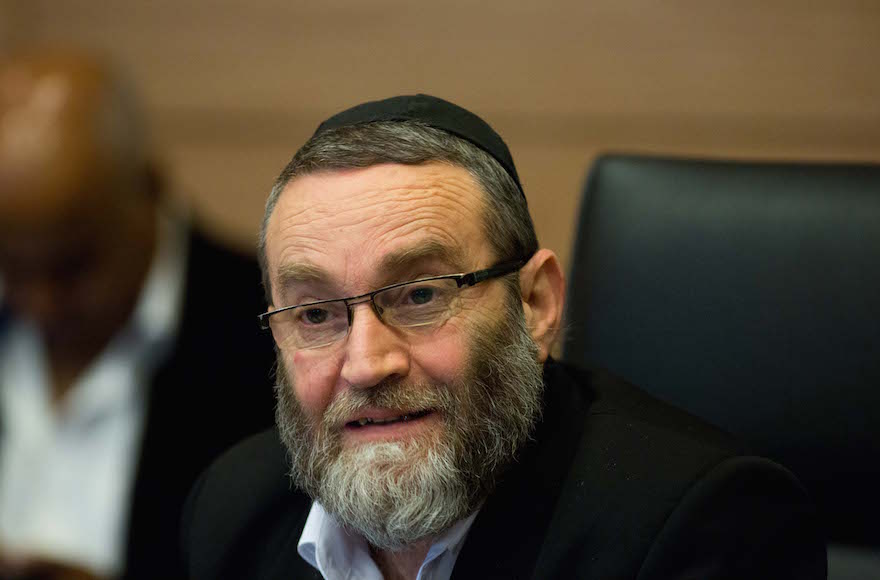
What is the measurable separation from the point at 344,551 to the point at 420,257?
0.43 metres

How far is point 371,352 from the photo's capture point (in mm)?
1209

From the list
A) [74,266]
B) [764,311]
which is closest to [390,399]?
[764,311]

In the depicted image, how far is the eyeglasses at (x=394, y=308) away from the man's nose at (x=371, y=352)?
0.01m

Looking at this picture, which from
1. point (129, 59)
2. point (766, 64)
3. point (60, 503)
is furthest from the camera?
point (129, 59)

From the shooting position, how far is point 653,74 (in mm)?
2762

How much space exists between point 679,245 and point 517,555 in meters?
0.60

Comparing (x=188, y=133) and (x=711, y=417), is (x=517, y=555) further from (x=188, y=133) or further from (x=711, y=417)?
(x=188, y=133)

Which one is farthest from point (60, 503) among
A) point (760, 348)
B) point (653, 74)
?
point (653, 74)

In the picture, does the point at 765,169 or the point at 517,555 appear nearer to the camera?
the point at 517,555

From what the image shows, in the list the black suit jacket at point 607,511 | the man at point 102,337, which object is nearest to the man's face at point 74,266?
the man at point 102,337

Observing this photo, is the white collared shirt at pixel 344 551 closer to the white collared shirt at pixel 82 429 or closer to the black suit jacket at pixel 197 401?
the black suit jacket at pixel 197 401

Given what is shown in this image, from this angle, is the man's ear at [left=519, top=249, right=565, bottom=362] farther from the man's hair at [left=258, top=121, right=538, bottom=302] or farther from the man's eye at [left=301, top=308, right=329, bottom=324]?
the man's eye at [left=301, top=308, right=329, bottom=324]

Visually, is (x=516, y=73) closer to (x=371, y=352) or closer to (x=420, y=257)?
(x=420, y=257)

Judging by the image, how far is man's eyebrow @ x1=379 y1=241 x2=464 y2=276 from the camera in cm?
124
